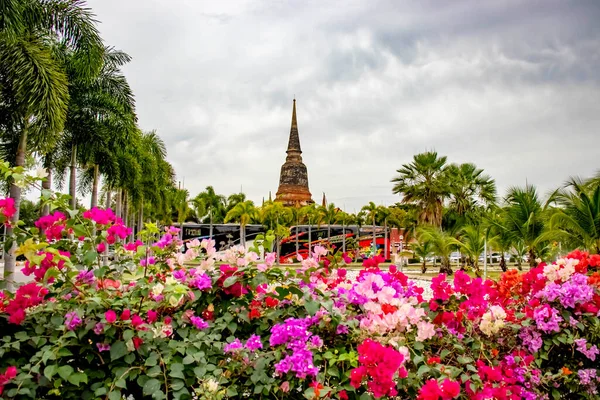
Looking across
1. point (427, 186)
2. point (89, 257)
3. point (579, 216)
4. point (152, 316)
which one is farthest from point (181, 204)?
point (152, 316)

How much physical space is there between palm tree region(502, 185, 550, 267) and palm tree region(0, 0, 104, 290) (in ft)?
50.6

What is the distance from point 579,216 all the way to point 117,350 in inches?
531

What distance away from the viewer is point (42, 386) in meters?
1.96

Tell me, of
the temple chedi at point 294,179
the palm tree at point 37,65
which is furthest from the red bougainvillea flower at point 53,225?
the temple chedi at point 294,179

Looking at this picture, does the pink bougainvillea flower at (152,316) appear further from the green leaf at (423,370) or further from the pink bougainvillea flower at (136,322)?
the green leaf at (423,370)

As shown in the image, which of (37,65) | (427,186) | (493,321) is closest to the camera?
(493,321)

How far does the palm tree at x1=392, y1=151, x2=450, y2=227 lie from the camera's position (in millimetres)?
26922

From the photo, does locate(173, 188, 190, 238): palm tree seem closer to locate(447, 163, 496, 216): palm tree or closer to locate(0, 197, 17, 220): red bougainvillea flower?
locate(447, 163, 496, 216): palm tree

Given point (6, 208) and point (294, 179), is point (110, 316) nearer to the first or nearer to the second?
point (6, 208)

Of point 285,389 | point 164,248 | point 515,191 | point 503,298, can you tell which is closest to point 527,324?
point 503,298

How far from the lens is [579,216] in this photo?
40.9 feet

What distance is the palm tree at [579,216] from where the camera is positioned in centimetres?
1215

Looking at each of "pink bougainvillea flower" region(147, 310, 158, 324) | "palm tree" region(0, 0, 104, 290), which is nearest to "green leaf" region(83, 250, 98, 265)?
"pink bougainvillea flower" region(147, 310, 158, 324)

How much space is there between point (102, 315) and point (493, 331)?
197 centimetres
